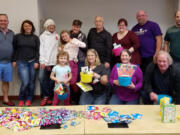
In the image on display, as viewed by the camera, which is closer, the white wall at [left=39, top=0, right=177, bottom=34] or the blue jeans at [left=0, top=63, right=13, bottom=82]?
the blue jeans at [left=0, top=63, right=13, bottom=82]

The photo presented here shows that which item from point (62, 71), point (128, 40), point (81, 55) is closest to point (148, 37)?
point (128, 40)

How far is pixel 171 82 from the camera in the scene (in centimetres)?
255

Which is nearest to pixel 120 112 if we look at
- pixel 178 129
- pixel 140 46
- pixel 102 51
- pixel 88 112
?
pixel 88 112

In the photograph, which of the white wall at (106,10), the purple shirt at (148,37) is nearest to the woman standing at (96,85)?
the purple shirt at (148,37)

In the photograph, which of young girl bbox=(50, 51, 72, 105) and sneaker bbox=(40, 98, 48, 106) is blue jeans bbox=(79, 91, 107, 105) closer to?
young girl bbox=(50, 51, 72, 105)

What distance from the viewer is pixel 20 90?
4082 mm

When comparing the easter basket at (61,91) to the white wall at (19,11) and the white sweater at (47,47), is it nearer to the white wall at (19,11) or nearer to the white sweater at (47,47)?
the white sweater at (47,47)

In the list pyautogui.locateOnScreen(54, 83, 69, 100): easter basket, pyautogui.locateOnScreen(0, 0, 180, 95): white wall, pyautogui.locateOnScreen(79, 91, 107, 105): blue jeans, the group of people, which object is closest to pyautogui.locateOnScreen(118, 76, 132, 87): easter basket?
the group of people

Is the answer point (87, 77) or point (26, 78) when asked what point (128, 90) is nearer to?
point (87, 77)

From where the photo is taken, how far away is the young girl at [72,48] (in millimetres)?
3598

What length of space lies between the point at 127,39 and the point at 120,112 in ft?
→ 6.16

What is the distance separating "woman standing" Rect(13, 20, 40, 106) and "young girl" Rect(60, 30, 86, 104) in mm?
632

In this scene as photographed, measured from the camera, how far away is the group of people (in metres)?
3.03

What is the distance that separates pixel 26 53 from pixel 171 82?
104 inches
